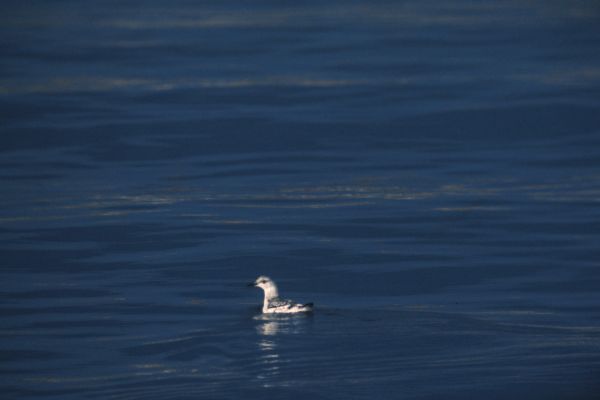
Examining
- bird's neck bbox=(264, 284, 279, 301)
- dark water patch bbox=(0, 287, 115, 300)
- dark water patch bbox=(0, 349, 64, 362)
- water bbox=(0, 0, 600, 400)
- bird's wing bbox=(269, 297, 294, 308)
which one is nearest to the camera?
water bbox=(0, 0, 600, 400)

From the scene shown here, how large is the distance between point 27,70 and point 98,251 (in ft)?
61.4

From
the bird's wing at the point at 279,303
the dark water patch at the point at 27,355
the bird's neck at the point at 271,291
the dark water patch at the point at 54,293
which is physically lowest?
the dark water patch at the point at 27,355

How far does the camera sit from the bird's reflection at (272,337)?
1480 centimetres

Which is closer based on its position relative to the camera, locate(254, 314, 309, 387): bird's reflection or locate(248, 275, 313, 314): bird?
locate(254, 314, 309, 387): bird's reflection

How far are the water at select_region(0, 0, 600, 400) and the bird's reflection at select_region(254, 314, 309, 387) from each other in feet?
0.16

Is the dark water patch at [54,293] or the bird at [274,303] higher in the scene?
the dark water patch at [54,293]

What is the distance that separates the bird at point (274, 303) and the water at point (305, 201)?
0.18m

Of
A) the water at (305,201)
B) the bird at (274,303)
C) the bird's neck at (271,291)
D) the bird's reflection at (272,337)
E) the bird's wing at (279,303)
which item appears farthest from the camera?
the bird's neck at (271,291)

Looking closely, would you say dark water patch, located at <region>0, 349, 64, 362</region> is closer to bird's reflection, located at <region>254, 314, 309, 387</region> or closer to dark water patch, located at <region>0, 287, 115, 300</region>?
bird's reflection, located at <region>254, 314, 309, 387</region>

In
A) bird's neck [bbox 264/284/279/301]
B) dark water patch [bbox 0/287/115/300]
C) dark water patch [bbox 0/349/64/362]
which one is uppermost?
dark water patch [bbox 0/287/115/300]

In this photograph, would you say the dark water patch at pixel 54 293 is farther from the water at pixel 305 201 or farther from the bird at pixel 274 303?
the bird at pixel 274 303

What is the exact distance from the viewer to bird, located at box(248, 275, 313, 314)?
58.1 feet

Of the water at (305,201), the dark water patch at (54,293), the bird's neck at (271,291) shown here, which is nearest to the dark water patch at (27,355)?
the water at (305,201)

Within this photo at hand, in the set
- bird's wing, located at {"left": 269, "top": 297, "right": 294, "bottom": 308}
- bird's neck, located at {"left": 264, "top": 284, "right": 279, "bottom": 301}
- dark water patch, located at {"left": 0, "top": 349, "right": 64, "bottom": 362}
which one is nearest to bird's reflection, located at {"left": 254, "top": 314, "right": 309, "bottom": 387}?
bird's wing, located at {"left": 269, "top": 297, "right": 294, "bottom": 308}
